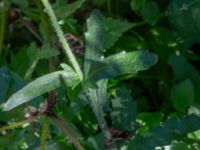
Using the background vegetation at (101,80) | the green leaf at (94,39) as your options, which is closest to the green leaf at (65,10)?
the background vegetation at (101,80)

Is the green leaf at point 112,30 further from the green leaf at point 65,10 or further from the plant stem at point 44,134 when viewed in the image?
the plant stem at point 44,134

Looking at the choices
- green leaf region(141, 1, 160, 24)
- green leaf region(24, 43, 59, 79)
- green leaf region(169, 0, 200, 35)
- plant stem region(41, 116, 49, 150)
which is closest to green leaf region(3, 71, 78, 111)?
plant stem region(41, 116, 49, 150)

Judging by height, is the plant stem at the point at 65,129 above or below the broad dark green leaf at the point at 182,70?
above

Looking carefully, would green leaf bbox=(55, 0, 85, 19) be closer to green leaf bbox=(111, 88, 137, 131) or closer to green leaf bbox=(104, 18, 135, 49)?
green leaf bbox=(104, 18, 135, 49)

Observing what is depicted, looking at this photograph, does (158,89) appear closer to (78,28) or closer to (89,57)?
(78,28)

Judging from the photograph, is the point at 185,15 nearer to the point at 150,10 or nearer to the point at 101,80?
the point at 150,10

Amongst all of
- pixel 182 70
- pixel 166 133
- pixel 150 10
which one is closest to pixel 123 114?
pixel 166 133
